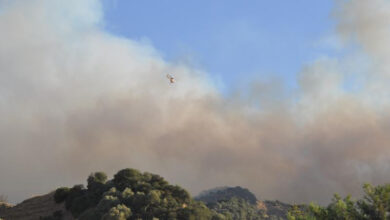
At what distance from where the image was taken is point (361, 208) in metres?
44.5

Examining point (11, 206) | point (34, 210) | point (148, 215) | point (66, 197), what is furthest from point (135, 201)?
point (11, 206)

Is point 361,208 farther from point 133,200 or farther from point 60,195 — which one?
point 60,195

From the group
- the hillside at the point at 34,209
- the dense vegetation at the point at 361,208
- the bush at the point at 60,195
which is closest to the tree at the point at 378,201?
the dense vegetation at the point at 361,208

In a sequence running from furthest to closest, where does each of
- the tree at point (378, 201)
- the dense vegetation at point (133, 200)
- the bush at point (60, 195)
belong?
the bush at point (60, 195) → the dense vegetation at point (133, 200) → the tree at point (378, 201)

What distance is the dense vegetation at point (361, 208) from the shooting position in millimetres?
42500

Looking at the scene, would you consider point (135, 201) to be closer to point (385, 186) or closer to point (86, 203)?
point (86, 203)

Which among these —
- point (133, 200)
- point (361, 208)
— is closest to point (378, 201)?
point (361, 208)

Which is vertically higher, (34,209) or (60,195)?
(60,195)

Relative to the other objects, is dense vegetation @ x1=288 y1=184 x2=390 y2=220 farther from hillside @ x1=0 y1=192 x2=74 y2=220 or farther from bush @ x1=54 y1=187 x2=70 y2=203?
bush @ x1=54 y1=187 x2=70 y2=203

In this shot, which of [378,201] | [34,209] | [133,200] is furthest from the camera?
[34,209]

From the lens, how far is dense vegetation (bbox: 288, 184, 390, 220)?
4250 centimetres

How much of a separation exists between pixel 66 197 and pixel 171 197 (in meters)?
44.6

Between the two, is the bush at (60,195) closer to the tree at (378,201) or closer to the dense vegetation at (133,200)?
the dense vegetation at (133,200)

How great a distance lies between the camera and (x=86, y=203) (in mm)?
124938
